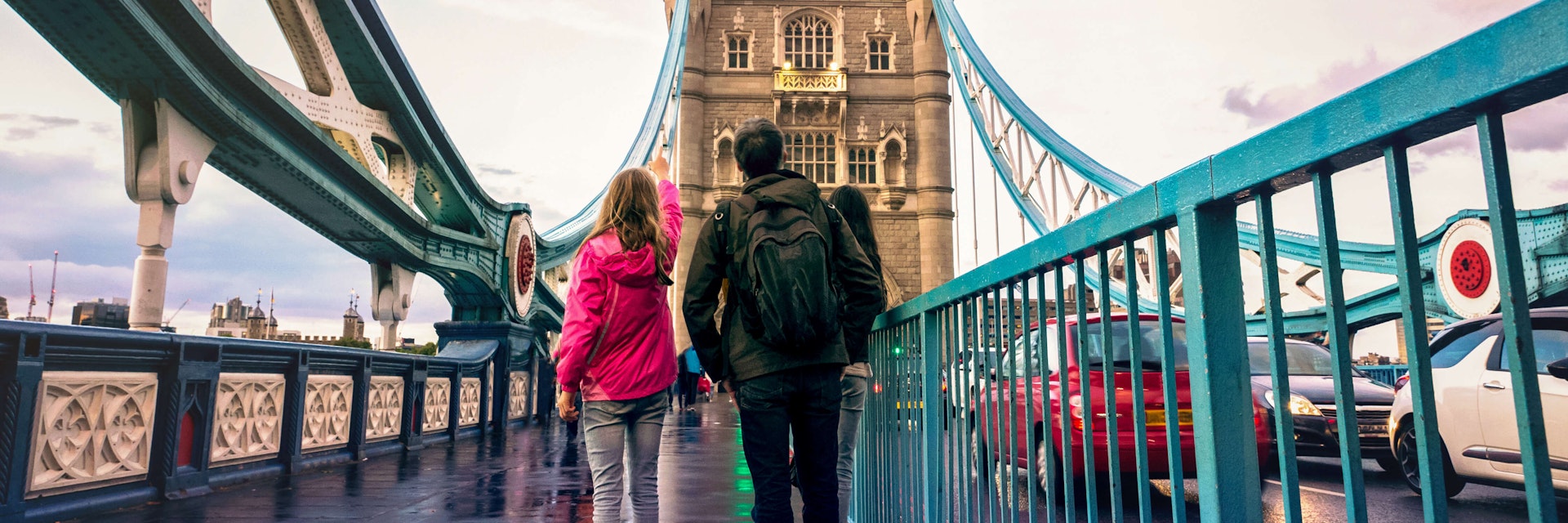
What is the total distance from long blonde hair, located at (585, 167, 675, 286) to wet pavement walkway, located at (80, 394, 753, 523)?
65.8 inches

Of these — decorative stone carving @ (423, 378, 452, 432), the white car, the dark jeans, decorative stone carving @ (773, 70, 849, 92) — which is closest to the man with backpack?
the dark jeans

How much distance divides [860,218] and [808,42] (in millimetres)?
29193

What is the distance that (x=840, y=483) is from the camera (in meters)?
3.51

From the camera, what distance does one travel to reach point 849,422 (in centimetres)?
338

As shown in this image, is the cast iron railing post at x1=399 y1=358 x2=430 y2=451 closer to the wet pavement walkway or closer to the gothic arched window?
the wet pavement walkway

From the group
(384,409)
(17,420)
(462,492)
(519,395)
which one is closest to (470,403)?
(519,395)

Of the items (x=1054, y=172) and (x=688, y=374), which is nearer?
(x=688, y=374)

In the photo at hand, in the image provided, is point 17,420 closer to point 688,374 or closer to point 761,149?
point 761,149


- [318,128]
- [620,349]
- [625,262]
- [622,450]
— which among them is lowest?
[622,450]

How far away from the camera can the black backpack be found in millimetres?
2250

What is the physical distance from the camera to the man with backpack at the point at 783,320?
2283 mm

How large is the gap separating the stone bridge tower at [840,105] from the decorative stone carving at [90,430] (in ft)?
79.9

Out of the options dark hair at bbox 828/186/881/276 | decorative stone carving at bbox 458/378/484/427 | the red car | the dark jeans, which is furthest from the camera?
decorative stone carving at bbox 458/378/484/427

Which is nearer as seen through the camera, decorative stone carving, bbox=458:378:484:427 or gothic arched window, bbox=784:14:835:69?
decorative stone carving, bbox=458:378:484:427
